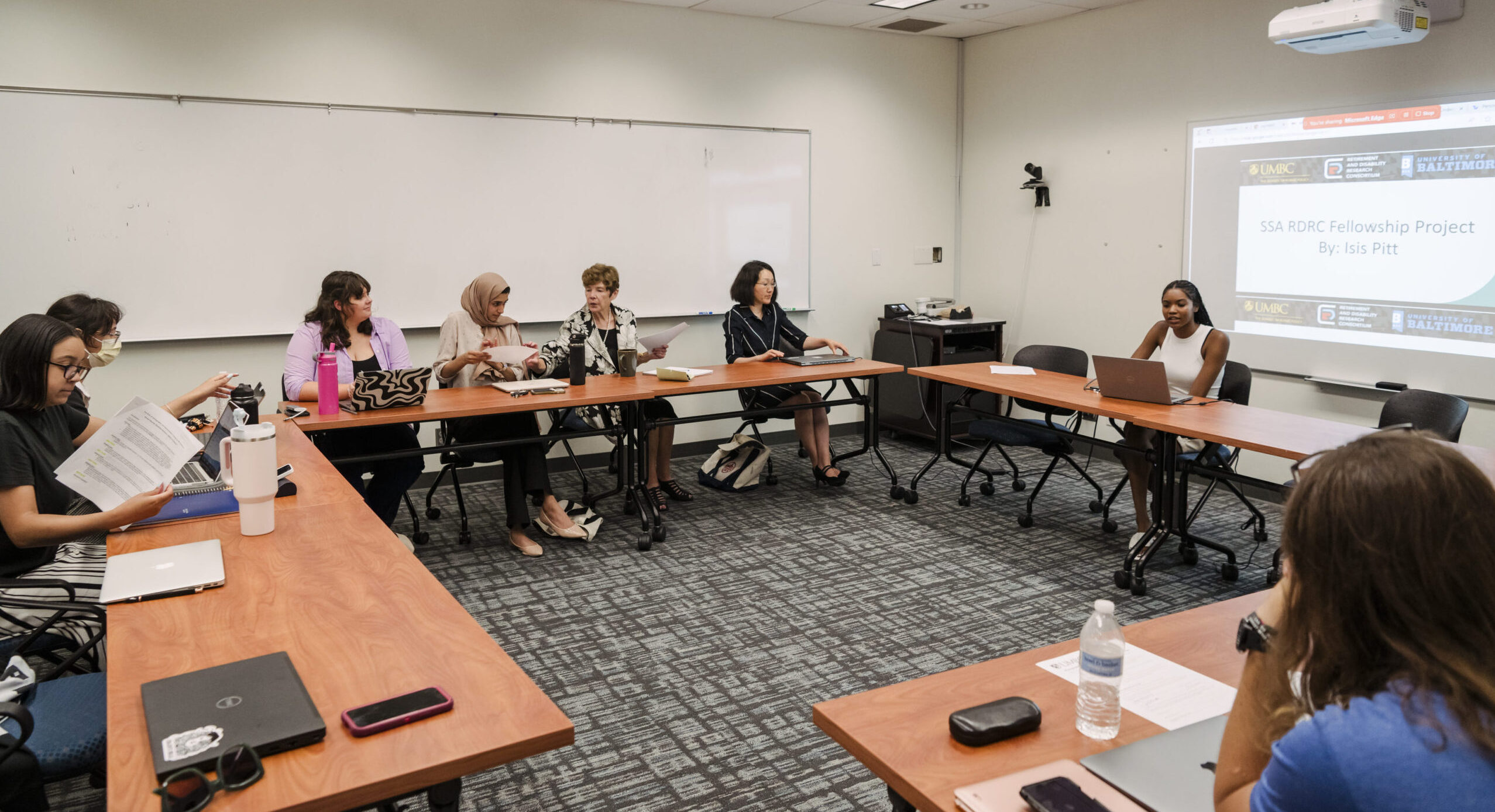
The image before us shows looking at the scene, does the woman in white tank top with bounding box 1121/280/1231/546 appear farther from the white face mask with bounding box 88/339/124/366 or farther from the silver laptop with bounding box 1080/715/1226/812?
the white face mask with bounding box 88/339/124/366

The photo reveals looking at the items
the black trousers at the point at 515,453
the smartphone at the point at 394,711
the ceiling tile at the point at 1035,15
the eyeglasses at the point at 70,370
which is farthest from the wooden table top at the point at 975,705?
the ceiling tile at the point at 1035,15

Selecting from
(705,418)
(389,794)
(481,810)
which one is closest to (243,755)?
(389,794)

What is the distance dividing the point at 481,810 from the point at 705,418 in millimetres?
2696

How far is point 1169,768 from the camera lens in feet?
4.09

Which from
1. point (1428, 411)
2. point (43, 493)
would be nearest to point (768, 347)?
point (1428, 411)

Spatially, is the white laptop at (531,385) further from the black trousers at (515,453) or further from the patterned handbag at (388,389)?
the patterned handbag at (388,389)

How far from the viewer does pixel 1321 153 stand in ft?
15.8

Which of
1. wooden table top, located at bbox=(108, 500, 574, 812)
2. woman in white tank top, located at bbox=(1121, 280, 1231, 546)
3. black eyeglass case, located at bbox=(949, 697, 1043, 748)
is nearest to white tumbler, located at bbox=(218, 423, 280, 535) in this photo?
wooden table top, located at bbox=(108, 500, 574, 812)

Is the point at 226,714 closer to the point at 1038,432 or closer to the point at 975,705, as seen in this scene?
the point at 975,705

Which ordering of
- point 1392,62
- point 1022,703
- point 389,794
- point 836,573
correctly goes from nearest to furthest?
1. point 389,794
2. point 1022,703
3. point 836,573
4. point 1392,62

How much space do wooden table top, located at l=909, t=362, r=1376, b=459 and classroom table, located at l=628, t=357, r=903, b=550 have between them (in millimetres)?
627

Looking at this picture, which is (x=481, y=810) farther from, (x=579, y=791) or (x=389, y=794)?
(x=389, y=794)

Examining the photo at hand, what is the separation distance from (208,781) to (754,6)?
5.45m

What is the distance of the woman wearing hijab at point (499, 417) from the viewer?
437 centimetres
